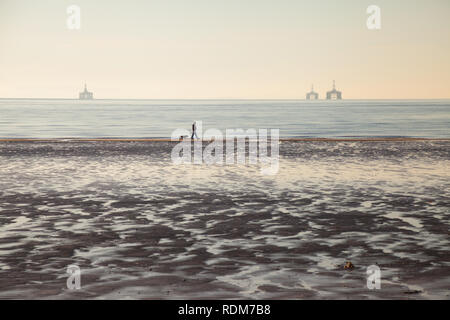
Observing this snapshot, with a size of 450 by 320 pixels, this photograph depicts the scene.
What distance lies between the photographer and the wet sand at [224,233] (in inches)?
364

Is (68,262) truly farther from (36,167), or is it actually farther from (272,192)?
(36,167)

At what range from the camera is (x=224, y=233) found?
520 inches

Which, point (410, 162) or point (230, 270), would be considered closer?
point (230, 270)

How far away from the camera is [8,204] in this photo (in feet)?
56.6

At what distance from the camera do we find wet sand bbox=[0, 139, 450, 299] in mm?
9234

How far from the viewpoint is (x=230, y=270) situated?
10117 mm

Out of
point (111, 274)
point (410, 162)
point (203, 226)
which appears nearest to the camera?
point (111, 274)

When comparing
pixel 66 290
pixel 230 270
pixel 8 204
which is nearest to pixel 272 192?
pixel 8 204

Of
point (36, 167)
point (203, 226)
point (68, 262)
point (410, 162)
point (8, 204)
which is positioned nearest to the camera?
point (68, 262)

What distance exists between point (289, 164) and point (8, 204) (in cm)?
1642
